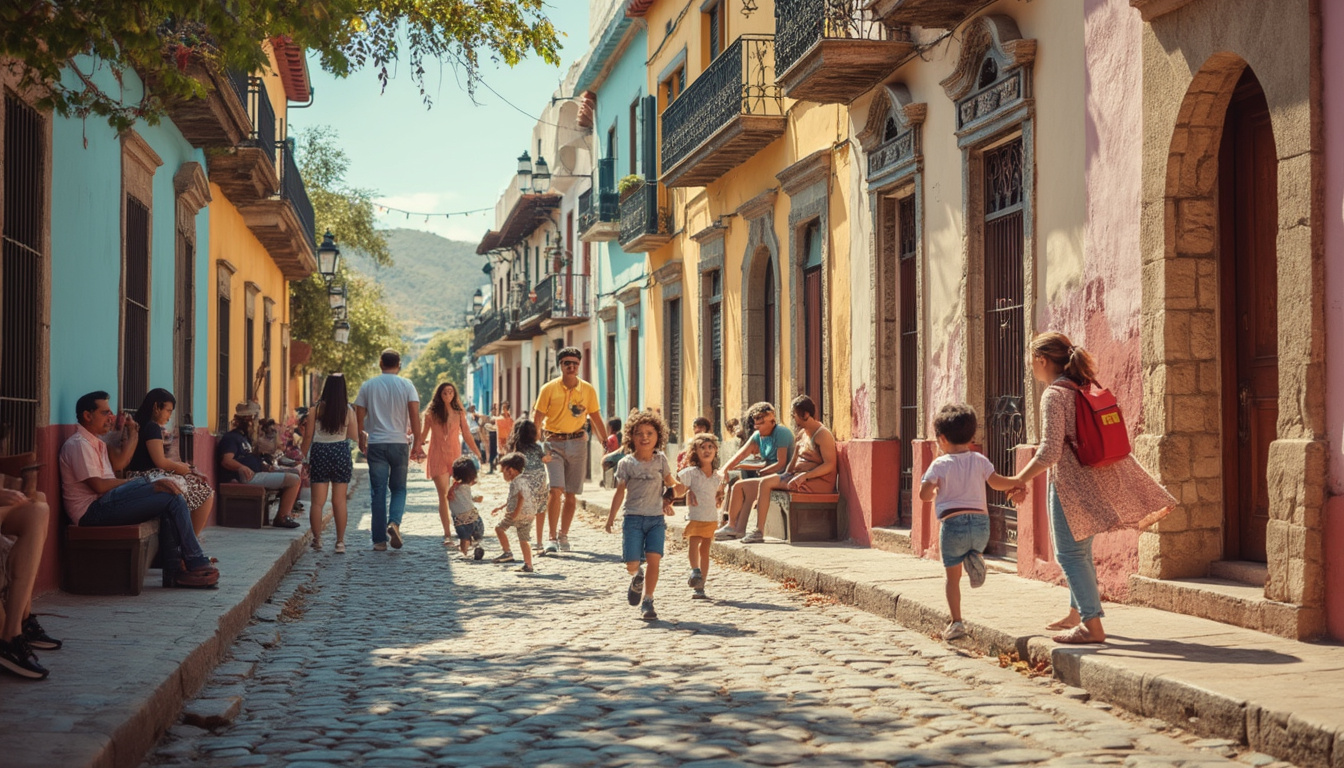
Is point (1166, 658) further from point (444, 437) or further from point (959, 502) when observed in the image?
point (444, 437)

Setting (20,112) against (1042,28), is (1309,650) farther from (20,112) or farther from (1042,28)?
(20,112)

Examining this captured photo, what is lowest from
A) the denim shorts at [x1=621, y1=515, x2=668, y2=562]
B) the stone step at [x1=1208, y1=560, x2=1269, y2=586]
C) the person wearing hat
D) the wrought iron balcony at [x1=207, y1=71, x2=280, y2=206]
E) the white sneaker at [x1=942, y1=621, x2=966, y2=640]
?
the white sneaker at [x1=942, y1=621, x2=966, y2=640]

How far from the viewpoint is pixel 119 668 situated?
5.79m

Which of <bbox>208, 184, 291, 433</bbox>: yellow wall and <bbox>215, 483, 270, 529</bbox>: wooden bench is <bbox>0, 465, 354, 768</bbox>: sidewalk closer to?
<bbox>215, 483, 270, 529</bbox>: wooden bench

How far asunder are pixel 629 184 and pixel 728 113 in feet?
23.1

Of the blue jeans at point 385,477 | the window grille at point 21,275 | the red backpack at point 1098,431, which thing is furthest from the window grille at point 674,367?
the red backpack at point 1098,431

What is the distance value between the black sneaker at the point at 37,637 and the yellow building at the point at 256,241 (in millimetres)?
6828

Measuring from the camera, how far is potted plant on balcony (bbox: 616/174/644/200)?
74.5ft

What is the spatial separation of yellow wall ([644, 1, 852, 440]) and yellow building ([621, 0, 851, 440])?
0.02 meters

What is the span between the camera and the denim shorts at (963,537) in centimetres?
742

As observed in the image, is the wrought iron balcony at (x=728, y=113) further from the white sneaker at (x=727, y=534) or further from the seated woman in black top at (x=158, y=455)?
the seated woman in black top at (x=158, y=455)

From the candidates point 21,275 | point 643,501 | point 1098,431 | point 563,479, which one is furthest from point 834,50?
point 21,275

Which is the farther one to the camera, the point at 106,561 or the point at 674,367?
the point at 674,367

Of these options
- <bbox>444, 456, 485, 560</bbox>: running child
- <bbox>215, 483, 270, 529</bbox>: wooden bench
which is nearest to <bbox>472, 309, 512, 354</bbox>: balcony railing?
<bbox>215, 483, 270, 529</bbox>: wooden bench
